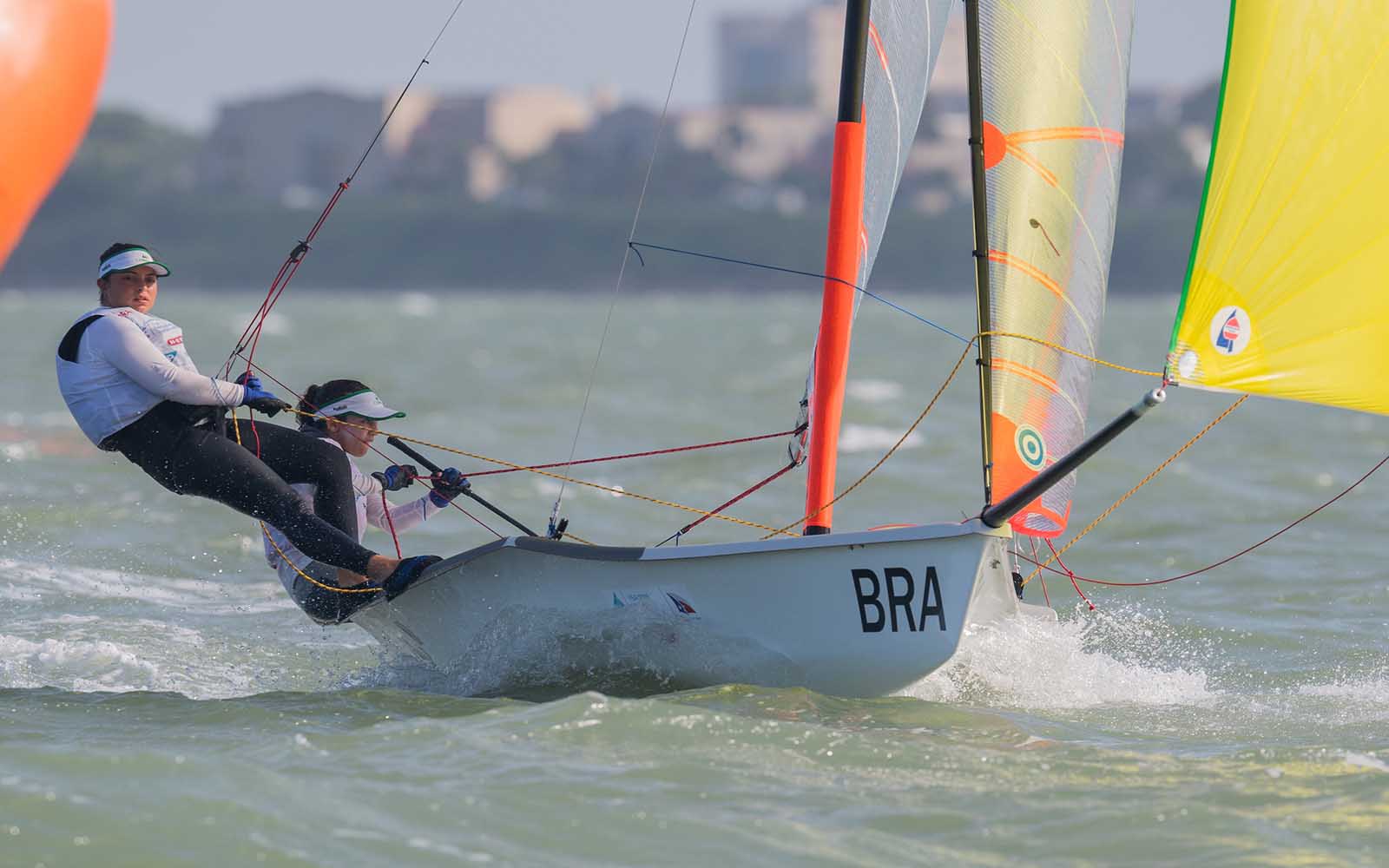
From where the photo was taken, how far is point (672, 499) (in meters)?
9.19

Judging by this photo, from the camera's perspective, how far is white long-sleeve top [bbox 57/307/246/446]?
431 centimetres

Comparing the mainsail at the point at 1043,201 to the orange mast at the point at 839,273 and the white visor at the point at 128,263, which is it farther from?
the white visor at the point at 128,263

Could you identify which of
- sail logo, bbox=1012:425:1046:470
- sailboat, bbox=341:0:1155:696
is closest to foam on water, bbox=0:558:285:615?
sailboat, bbox=341:0:1155:696

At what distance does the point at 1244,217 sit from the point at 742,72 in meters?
158

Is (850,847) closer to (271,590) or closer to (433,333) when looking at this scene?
(271,590)

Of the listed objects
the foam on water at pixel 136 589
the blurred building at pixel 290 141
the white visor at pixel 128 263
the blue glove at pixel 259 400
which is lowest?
the foam on water at pixel 136 589

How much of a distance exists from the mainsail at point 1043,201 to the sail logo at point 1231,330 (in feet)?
2.48

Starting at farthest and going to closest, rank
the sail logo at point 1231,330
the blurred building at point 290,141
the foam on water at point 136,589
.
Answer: the blurred building at point 290,141 < the foam on water at point 136,589 < the sail logo at point 1231,330

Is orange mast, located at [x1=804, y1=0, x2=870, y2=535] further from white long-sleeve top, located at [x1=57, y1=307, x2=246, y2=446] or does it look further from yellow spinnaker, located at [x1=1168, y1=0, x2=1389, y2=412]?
white long-sleeve top, located at [x1=57, y1=307, x2=246, y2=446]

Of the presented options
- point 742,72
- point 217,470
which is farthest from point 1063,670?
point 742,72

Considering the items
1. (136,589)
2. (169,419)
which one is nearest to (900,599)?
(169,419)

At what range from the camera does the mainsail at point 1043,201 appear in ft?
15.4

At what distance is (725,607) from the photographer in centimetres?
428

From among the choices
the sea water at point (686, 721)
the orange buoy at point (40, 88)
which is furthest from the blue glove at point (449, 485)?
the orange buoy at point (40, 88)
